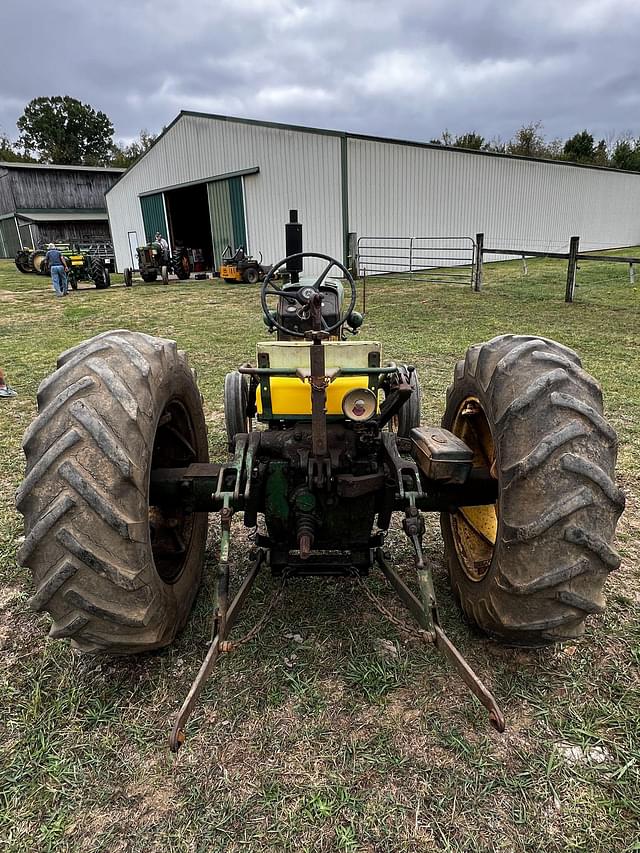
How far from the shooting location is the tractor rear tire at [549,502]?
1991mm

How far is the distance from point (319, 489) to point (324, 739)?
3.10ft

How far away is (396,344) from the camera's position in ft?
28.4

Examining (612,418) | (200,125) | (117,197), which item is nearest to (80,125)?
(117,197)

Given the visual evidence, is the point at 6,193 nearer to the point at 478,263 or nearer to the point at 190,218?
the point at 190,218

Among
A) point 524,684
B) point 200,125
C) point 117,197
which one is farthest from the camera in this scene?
point 117,197

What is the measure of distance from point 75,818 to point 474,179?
2498cm

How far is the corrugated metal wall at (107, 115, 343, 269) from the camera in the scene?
19094mm

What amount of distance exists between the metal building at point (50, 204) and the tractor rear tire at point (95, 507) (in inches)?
1572

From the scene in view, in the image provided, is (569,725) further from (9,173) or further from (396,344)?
(9,173)

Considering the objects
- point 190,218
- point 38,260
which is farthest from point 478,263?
point 38,260

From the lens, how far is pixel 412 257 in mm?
21047

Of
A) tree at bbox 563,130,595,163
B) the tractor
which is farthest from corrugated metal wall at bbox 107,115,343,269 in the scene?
tree at bbox 563,130,595,163

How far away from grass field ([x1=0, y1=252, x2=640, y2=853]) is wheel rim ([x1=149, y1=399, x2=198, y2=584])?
0.26 meters

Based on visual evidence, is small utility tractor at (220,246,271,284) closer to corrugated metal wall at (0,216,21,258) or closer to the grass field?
the grass field
